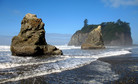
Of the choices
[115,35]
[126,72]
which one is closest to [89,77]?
A: [126,72]

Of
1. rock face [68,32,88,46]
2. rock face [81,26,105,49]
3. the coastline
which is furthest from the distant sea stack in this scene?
the coastline

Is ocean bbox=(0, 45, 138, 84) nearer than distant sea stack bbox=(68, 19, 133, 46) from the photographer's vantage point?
Yes

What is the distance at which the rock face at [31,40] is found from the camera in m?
17.6

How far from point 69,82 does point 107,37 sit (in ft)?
A: 425

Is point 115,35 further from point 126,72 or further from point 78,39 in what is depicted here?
point 126,72

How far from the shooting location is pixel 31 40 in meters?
18.7

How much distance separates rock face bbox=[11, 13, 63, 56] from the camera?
57.7ft

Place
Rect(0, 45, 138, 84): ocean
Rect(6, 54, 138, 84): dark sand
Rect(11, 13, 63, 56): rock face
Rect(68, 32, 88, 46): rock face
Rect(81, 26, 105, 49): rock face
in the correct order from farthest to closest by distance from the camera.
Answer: Rect(68, 32, 88, 46): rock face
Rect(81, 26, 105, 49): rock face
Rect(11, 13, 63, 56): rock face
Rect(0, 45, 138, 84): ocean
Rect(6, 54, 138, 84): dark sand

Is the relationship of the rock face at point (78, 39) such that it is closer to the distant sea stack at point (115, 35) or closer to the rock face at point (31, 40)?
the distant sea stack at point (115, 35)

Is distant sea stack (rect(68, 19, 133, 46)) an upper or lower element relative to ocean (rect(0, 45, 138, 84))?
upper

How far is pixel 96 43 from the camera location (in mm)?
49250

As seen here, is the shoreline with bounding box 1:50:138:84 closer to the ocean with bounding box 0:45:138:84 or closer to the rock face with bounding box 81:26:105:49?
the ocean with bounding box 0:45:138:84

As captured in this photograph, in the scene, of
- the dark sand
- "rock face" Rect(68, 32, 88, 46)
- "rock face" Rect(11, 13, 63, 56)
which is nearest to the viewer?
the dark sand

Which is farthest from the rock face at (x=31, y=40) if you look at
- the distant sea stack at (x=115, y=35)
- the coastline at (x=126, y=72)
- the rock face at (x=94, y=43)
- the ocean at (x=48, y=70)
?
the distant sea stack at (x=115, y=35)
